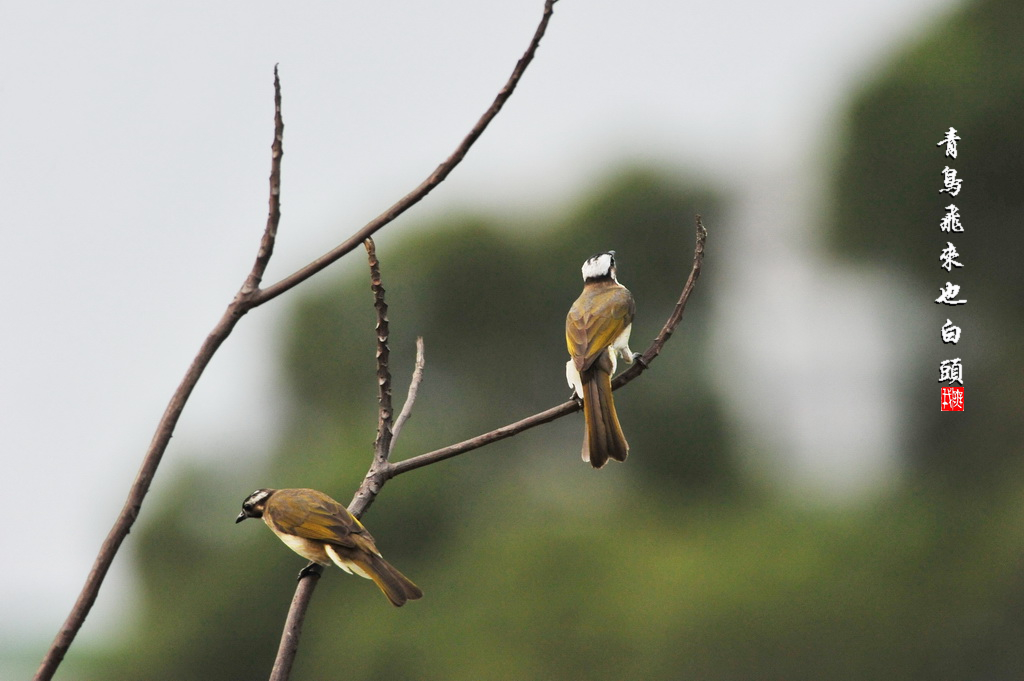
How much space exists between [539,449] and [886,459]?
1063 cm

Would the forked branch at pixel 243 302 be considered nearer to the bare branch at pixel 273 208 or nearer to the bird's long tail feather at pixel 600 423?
the bare branch at pixel 273 208

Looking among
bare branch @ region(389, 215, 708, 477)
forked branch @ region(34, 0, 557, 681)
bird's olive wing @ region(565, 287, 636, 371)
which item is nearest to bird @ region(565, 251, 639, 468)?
bird's olive wing @ region(565, 287, 636, 371)

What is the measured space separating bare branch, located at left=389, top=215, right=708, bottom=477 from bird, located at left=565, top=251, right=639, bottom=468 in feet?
3.43

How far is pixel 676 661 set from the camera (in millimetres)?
22594

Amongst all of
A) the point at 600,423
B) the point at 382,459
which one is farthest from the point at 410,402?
the point at 600,423

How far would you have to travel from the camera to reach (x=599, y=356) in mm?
6254

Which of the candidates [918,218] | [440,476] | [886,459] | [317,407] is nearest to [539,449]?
[440,476]

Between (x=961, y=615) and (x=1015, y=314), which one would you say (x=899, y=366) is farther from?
(x=961, y=615)

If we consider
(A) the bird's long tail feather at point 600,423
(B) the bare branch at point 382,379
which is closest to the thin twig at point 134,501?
(B) the bare branch at point 382,379

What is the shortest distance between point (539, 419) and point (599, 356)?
298 centimetres

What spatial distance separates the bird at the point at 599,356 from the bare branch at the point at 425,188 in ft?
10.5

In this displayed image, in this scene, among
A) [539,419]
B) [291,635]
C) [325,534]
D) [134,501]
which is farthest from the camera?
[325,534]

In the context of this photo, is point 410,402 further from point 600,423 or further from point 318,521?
point 600,423

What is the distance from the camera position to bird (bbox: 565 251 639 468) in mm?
5594
